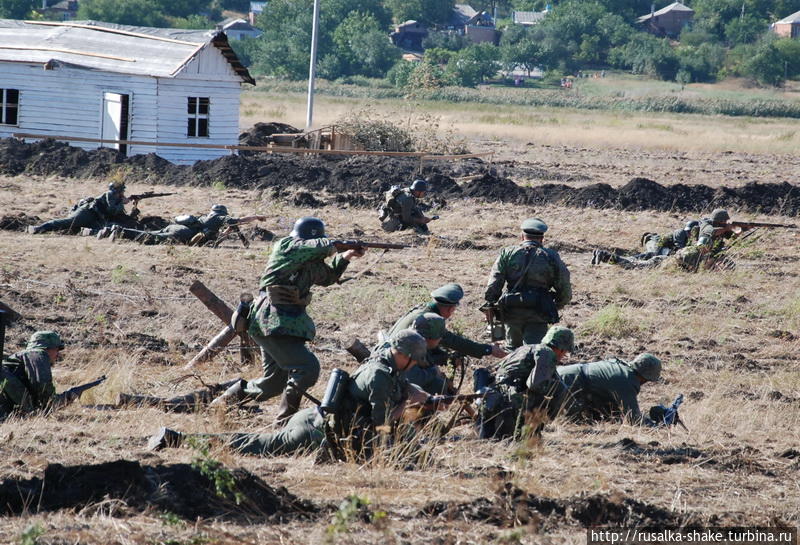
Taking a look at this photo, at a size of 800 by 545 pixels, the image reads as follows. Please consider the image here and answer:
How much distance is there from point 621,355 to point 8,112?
21.1m

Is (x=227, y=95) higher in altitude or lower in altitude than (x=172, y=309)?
higher

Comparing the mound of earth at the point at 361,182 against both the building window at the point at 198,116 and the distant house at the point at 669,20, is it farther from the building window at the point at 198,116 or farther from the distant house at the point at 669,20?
the distant house at the point at 669,20

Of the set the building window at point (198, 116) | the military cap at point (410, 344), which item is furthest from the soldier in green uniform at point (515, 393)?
the building window at point (198, 116)

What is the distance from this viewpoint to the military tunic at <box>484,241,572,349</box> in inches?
340

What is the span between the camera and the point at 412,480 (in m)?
6.08

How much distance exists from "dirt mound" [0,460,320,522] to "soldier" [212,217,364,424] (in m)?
1.75

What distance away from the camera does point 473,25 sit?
108 metres

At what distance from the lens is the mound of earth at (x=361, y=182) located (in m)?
20.6

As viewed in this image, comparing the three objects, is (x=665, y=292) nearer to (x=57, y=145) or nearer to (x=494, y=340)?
(x=494, y=340)

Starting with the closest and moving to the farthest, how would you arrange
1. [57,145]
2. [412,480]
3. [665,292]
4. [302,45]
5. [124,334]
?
1. [412,480]
2. [124,334]
3. [665,292]
4. [57,145]
5. [302,45]

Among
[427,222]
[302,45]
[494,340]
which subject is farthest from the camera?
[302,45]

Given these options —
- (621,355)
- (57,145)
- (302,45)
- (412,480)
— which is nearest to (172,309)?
(621,355)

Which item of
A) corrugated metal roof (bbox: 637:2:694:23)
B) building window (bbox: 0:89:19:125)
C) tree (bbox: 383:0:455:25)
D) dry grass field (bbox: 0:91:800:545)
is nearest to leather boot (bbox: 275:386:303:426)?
dry grass field (bbox: 0:91:800:545)

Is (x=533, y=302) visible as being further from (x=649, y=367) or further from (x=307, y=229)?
(x=307, y=229)
